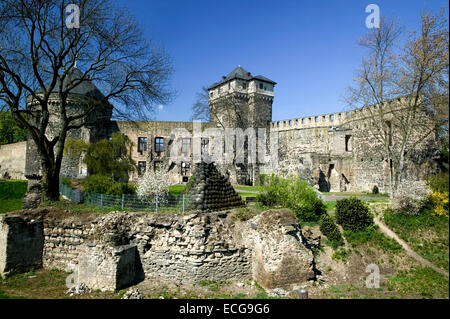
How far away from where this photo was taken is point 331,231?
1190 cm

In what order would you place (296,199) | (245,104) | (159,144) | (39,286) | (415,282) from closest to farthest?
(415,282)
(39,286)
(296,199)
(159,144)
(245,104)

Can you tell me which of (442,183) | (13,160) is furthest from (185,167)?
(442,183)

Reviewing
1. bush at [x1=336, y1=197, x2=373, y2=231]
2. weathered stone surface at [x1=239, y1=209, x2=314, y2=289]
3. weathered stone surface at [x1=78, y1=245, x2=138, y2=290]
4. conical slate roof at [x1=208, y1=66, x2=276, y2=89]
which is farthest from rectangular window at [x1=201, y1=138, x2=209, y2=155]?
weathered stone surface at [x1=78, y1=245, x2=138, y2=290]

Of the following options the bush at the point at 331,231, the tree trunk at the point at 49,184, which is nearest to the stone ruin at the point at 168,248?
the bush at the point at 331,231

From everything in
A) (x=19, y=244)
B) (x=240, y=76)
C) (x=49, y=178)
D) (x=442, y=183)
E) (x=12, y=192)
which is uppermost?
(x=240, y=76)

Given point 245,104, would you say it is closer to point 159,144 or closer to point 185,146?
point 185,146

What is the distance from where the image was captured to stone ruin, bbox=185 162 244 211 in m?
11.6

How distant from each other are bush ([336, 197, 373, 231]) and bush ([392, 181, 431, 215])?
1.60m

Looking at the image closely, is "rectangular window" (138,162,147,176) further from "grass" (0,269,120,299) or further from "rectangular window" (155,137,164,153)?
"grass" (0,269,120,299)

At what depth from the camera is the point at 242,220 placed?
36.4ft

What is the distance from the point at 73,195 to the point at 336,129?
2288 cm

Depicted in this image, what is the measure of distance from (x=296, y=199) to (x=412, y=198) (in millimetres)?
5215
